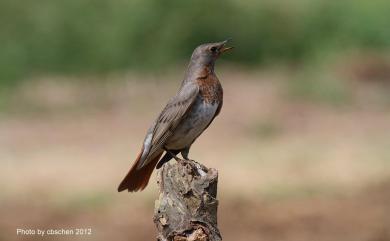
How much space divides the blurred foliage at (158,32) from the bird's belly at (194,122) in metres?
10.4

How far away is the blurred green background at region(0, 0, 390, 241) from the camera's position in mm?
11242

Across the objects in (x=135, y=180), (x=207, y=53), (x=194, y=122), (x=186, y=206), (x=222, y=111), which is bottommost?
(x=186, y=206)

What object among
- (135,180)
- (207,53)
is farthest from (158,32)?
(135,180)

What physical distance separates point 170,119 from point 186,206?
1.88 m

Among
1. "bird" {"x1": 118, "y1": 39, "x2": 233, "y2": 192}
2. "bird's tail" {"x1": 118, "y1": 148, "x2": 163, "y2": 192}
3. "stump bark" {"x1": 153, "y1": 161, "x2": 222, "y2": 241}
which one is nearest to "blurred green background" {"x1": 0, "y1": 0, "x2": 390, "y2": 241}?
"bird" {"x1": 118, "y1": 39, "x2": 233, "y2": 192}

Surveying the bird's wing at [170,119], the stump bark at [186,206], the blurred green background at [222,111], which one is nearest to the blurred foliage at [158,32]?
the blurred green background at [222,111]

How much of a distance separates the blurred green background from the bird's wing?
11.2 ft

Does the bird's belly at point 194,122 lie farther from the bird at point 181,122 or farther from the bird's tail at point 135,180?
the bird's tail at point 135,180

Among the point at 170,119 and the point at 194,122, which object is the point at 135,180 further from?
the point at 194,122

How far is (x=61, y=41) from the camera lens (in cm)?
1811

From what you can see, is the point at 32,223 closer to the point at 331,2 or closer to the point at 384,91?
the point at 384,91

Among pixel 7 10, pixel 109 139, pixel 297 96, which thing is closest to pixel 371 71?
pixel 297 96

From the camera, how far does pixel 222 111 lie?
15.3 meters

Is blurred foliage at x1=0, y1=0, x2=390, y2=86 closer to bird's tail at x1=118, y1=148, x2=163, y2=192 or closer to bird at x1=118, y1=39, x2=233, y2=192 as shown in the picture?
→ bird at x1=118, y1=39, x2=233, y2=192
